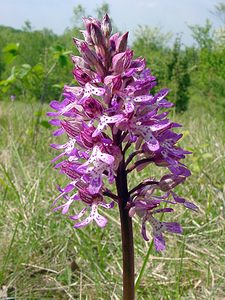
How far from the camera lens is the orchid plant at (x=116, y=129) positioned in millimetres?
1121

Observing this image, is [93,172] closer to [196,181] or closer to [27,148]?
[196,181]

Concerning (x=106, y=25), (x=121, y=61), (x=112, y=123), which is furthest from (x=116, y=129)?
(x=106, y=25)

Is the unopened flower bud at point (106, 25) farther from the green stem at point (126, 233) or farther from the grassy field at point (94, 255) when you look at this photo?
the grassy field at point (94, 255)

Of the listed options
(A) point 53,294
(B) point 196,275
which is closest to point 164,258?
(B) point 196,275

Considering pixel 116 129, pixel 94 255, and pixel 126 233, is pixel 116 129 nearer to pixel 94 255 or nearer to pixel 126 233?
pixel 126 233

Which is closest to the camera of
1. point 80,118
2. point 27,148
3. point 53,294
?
point 80,118

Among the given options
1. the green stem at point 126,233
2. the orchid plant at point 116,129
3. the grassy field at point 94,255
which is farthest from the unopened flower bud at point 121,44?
the grassy field at point 94,255

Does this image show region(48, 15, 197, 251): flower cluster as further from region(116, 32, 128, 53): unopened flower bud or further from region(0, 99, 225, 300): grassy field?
region(0, 99, 225, 300): grassy field

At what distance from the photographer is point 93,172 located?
3.62ft

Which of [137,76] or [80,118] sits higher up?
[137,76]

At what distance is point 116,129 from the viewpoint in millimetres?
1137

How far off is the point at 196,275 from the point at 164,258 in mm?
142

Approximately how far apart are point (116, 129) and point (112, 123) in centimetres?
2

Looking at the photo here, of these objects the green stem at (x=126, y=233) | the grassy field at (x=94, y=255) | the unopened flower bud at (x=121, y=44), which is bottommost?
the grassy field at (x=94, y=255)
